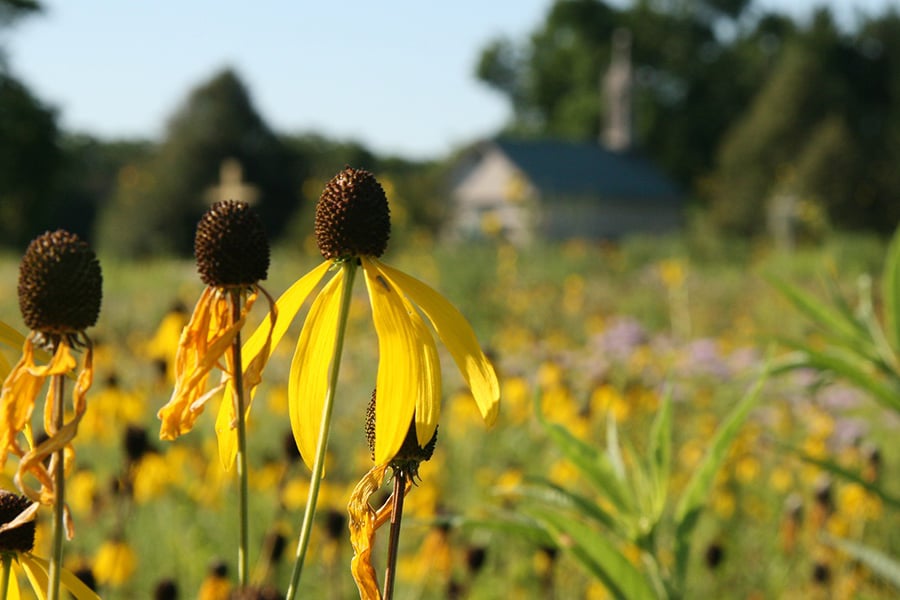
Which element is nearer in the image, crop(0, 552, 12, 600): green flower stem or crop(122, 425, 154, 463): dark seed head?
crop(0, 552, 12, 600): green flower stem

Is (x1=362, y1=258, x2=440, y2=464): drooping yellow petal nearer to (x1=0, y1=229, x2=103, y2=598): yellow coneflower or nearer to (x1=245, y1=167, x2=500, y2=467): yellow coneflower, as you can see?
(x1=245, y1=167, x2=500, y2=467): yellow coneflower

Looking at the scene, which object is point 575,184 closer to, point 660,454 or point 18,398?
point 660,454

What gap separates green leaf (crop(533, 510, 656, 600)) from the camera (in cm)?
103

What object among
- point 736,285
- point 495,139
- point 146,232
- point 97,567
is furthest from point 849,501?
point 495,139

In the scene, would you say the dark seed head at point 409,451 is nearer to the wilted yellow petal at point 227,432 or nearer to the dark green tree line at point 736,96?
the wilted yellow petal at point 227,432

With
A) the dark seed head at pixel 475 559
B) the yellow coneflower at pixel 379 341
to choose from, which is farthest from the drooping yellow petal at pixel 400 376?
the dark seed head at pixel 475 559

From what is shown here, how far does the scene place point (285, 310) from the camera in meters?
0.62

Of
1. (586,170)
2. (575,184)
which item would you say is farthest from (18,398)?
(586,170)

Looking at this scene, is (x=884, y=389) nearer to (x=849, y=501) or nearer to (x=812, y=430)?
(x=849, y=501)

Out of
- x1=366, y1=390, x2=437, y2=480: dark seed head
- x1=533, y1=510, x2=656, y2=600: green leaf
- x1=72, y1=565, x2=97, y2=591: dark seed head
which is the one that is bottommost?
x1=72, y1=565, x2=97, y2=591: dark seed head

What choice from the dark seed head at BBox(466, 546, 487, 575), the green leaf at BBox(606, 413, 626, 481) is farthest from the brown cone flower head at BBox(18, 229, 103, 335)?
the dark seed head at BBox(466, 546, 487, 575)

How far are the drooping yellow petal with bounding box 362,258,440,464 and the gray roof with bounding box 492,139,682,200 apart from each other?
32.7m

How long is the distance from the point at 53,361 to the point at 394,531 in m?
0.17

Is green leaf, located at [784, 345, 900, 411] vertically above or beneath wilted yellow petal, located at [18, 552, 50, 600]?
beneath
